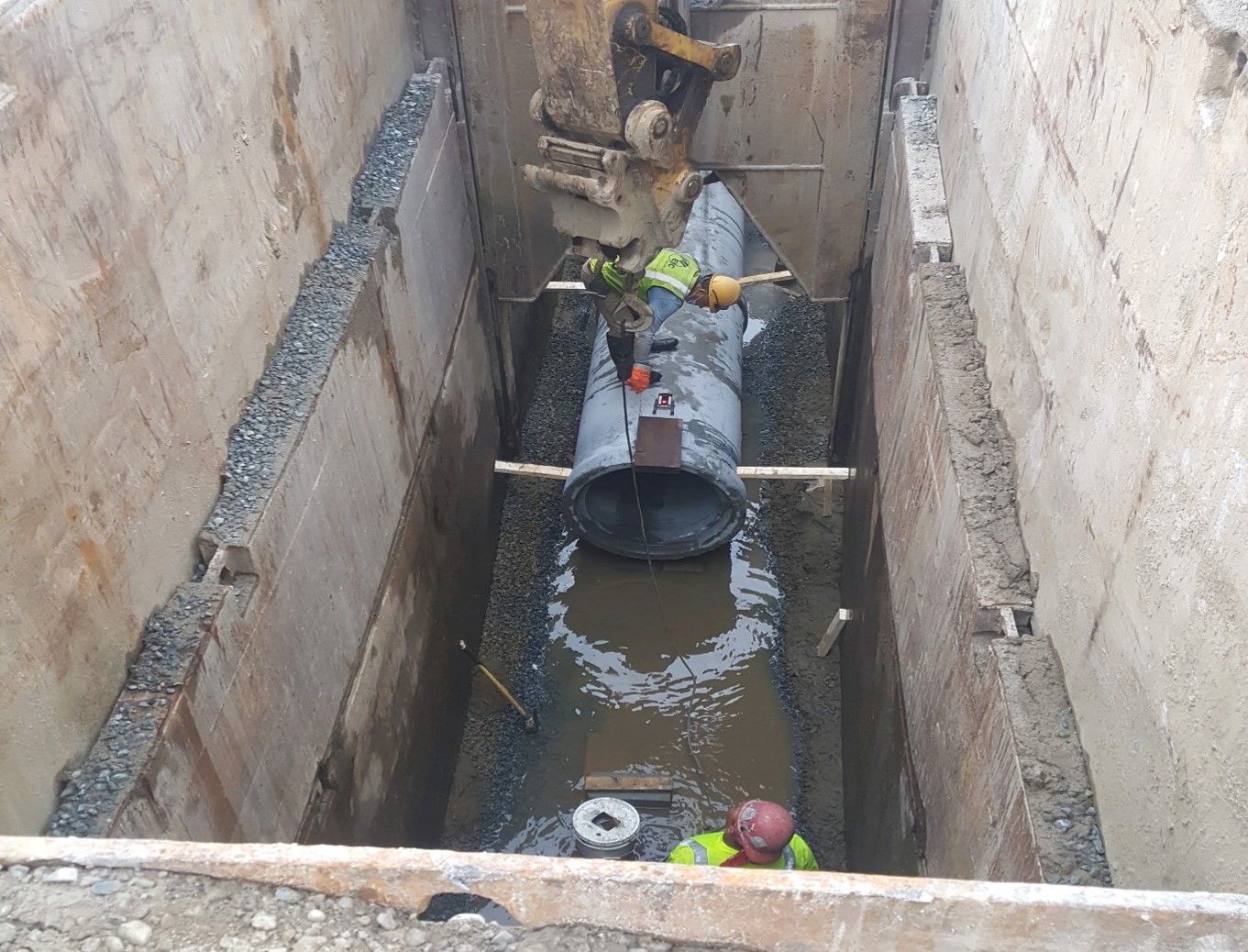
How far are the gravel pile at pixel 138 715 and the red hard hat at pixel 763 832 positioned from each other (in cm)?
257

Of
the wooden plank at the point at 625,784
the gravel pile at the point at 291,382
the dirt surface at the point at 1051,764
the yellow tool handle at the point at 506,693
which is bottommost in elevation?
the wooden plank at the point at 625,784

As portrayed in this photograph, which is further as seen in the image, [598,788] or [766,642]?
[766,642]

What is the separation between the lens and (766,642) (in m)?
8.06

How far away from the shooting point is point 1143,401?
3184 mm

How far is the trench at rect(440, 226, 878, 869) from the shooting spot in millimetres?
6918

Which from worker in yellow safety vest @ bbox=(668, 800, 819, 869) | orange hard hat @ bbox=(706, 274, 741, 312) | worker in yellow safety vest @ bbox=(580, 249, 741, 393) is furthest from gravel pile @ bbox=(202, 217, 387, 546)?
orange hard hat @ bbox=(706, 274, 741, 312)

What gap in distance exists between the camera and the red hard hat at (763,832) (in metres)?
4.64

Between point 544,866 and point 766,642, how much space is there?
592cm

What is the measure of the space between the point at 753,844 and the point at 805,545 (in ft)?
14.6

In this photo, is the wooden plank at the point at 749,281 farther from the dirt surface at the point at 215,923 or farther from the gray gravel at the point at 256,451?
the dirt surface at the point at 215,923

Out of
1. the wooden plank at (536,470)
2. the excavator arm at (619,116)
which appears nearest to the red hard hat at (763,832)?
the excavator arm at (619,116)

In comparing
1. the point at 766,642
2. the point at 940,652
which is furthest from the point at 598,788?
the point at 940,652

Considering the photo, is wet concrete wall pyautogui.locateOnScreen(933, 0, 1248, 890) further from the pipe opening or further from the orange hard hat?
the pipe opening

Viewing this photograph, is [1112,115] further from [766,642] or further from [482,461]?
[482,461]
